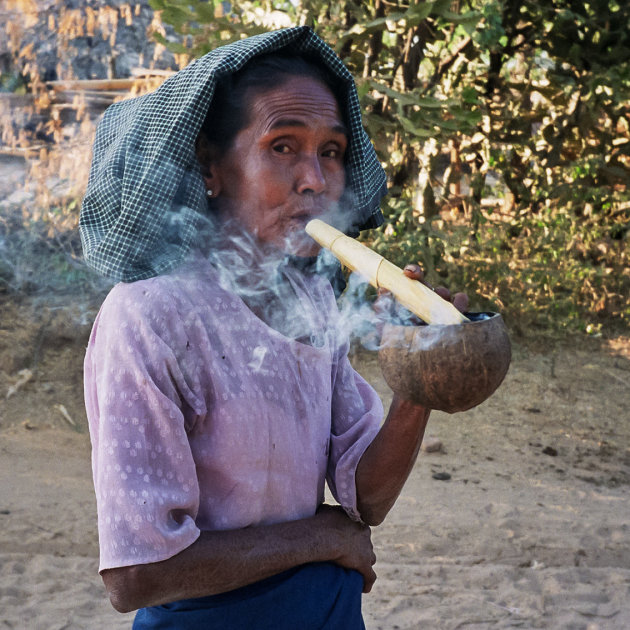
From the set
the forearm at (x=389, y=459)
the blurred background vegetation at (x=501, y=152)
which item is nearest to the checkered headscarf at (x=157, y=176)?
the forearm at (x=389, y=459)

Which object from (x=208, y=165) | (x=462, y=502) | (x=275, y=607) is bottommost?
(x=462, y=502)

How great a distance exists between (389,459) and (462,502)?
121 inches

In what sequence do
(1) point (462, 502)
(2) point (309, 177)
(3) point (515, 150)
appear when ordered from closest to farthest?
(2) point (309, 177) < (1) point (462, 502) < (3) point (515, 150)

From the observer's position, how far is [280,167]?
1611 millimetres

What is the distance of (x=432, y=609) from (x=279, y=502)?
2.20 meters

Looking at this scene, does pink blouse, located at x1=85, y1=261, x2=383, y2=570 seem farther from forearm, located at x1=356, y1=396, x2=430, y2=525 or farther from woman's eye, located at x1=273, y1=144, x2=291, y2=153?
woman's eye, located at x1=273, y1=144, x2=291, y2=153

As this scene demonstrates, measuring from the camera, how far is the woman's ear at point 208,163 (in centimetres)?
166

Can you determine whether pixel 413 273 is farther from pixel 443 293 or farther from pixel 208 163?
pixel 208 163

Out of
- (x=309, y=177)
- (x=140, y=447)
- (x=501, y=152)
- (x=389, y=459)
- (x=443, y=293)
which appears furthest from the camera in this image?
(x=501, y=152)

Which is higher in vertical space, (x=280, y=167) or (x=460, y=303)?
(x=280, y=167)

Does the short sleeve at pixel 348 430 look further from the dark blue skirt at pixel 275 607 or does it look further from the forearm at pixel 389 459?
the dark blue skirt at pixel 275 607

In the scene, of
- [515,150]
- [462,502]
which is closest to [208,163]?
[462,502]

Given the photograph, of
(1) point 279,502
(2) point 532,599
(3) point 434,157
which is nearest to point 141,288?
(1) point 279,502

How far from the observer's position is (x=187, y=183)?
1.60 metres
